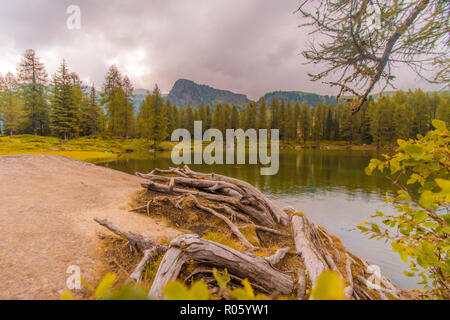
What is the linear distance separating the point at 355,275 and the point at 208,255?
3315mm

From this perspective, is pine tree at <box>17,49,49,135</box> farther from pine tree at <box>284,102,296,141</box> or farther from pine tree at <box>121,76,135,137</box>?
pine tree at <box>284,102,296,141</box>

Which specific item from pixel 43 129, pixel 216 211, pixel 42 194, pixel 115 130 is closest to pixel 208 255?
pixel 216 211

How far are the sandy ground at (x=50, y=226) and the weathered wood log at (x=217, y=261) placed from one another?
70.2 inches

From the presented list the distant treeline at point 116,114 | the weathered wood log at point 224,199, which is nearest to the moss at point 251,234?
the weathered wood log at point 224,199

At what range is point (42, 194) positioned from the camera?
741 cm

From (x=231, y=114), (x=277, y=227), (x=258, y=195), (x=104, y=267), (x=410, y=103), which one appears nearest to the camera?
(x=104, y=267)

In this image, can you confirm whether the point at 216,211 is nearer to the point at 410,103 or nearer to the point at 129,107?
the point at 129,107

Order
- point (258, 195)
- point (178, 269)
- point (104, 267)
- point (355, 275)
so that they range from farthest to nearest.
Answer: point (258, 195)
point (355, 275)
point (104, 267)
point (178, 269)

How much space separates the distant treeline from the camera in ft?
153

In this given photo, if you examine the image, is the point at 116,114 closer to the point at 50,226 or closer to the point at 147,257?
the point at 50,226

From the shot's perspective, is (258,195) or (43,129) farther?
(43,129)

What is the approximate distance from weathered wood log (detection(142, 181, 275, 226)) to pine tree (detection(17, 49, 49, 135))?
184ft

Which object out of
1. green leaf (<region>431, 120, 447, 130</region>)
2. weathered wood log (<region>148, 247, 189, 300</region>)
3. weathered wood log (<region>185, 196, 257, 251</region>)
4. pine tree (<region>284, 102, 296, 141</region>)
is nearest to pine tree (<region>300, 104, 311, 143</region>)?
pine tree (<region>284, 102, 296, 141</region>)
